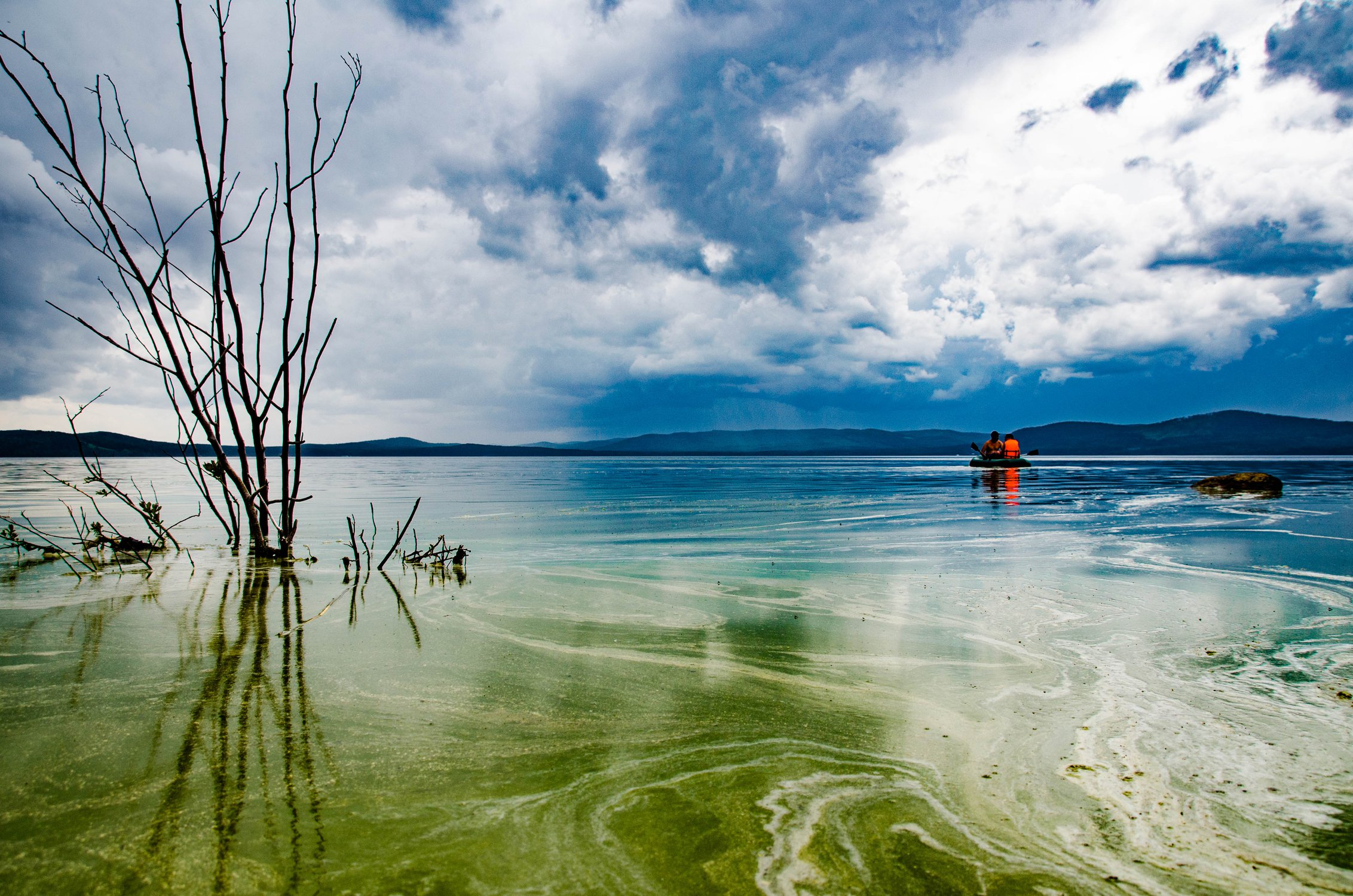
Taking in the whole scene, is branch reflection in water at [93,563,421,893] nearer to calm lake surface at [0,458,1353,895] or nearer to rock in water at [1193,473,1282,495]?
calm lake surface at [0,458,1353,895]

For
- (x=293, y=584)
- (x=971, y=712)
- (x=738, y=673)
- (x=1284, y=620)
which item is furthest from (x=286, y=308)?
(x=1284, y=620)

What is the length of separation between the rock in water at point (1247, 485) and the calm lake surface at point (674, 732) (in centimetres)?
1786

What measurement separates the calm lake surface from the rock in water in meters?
17.9

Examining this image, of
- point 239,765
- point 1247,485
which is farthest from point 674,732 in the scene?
point 1247,485

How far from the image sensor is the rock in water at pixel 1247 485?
68.5ft

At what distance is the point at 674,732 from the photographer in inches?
119

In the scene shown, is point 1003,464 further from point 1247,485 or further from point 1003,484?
point 1247,485

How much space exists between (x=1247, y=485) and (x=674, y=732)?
2562 cm

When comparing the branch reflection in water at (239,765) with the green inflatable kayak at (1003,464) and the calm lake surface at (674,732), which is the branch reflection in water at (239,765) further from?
the green inflatable kayak at (1003,464)

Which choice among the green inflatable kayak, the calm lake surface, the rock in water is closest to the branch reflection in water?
the calm lake surface

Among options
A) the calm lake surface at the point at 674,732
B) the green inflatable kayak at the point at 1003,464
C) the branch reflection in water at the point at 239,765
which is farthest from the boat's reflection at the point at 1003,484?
the branch reflection in water at the point at 239,765

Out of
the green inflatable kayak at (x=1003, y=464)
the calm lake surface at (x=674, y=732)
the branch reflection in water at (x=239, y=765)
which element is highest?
the green inflatable kayak at (x=1003, y=464)

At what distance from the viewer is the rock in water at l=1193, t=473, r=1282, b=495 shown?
2089cm

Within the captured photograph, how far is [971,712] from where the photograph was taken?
3.32m
